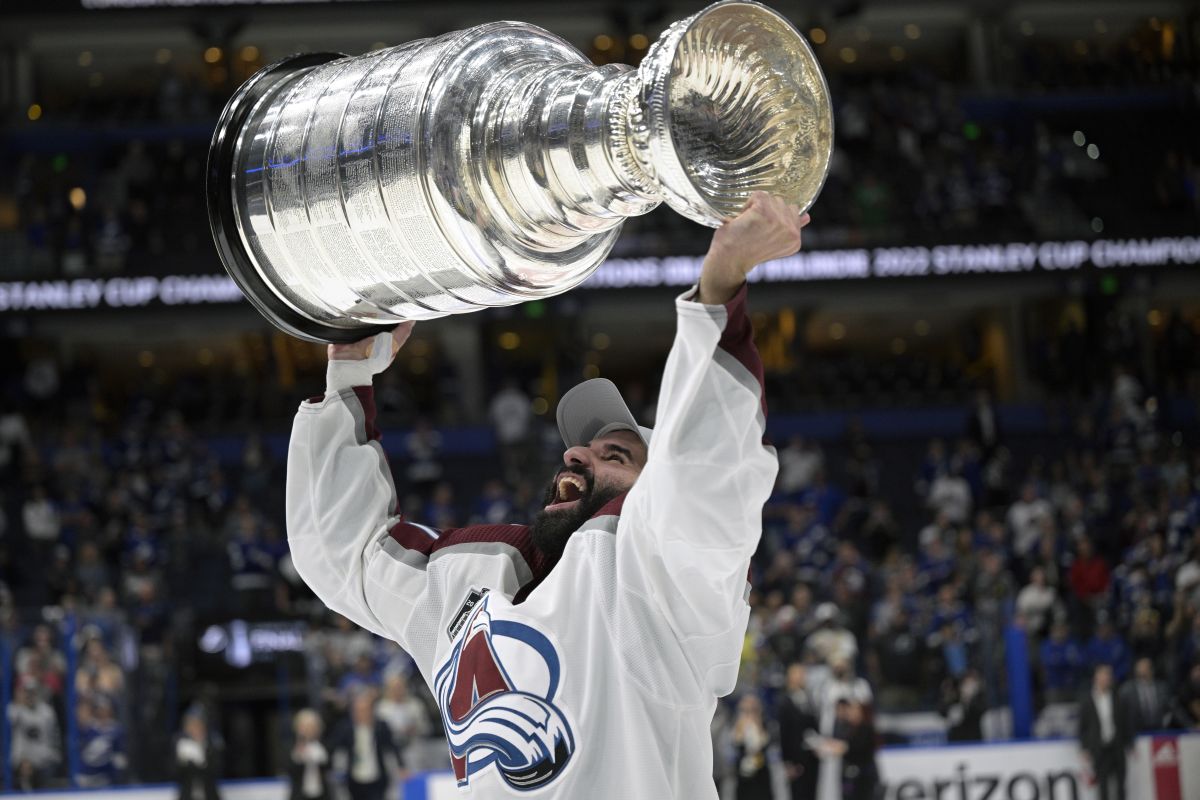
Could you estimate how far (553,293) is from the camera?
8.26 feet

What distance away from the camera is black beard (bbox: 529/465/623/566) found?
2750 millimetres

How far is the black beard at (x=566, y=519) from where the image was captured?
2.75m

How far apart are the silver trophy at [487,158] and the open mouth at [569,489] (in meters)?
0.44

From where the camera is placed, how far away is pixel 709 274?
2.13 m

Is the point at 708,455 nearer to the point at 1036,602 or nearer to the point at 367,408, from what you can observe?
the point at 367,408

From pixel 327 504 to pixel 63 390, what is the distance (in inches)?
701

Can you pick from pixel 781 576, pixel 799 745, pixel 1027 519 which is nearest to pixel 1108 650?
pixel 799 745

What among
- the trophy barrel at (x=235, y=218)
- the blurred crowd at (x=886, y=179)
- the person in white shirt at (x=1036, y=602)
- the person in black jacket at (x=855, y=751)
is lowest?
the person in black jacket at (x=855, y=751)

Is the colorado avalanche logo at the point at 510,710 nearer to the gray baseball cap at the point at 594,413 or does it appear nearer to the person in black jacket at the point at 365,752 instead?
the gray baseball cap at the point at 594,413

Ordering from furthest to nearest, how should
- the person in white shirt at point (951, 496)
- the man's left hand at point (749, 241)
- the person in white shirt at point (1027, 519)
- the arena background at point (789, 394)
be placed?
the person in white shirt at point (951, 496), the person in white shirt at point (1027, 519), the arena background at point (789, 394), the man's left hand at point (749, 241)

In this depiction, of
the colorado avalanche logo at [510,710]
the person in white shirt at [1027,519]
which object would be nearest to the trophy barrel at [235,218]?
the colorado avalanche logo at [510,710]

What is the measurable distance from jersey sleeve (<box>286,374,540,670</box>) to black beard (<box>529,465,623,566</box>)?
74 mm

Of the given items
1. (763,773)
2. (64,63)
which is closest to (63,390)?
(64,63)

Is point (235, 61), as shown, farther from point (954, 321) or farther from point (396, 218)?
point (396, 218)
